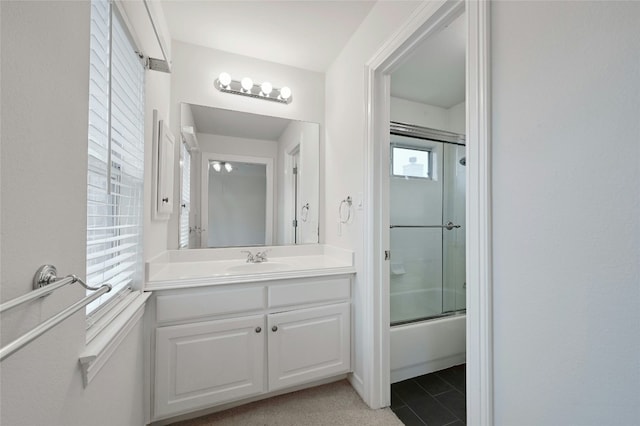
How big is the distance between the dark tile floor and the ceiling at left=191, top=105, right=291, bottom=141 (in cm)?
214

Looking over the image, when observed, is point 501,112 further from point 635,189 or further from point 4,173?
point 4,173

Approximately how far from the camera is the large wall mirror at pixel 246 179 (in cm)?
202

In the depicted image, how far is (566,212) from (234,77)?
7.34 feet

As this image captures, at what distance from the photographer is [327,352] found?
5.72 feet

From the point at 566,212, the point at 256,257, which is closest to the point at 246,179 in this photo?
the point at 256,257

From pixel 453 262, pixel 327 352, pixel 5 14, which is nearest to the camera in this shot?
pixel 5 14

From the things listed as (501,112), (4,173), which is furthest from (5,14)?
(501,112)

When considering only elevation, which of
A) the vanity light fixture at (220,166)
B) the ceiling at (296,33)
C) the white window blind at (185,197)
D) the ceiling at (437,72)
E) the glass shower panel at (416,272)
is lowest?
the glass shower panel at (416,272)

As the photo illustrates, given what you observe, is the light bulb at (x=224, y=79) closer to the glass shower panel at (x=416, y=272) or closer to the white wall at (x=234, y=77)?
the white wall at (x=234, y=77)

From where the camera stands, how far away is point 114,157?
105 cm

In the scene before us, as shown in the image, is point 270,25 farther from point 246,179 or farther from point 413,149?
point 413,149

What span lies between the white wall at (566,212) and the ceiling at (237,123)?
1649mm

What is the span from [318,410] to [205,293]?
100 cm

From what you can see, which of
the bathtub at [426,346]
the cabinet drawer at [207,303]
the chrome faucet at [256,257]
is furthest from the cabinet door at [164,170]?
the bathtub at [426,346]
